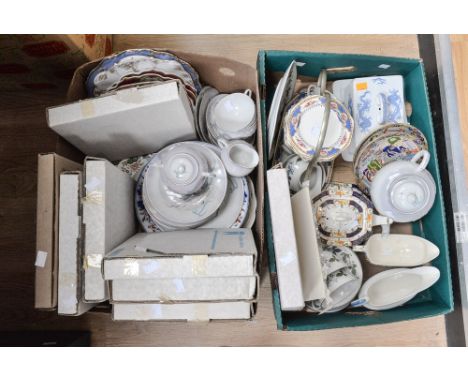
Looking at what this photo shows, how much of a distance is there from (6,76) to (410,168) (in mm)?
1038

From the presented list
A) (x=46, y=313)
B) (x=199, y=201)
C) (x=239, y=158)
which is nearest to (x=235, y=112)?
(x=239, y=158)

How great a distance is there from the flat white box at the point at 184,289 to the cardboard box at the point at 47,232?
140 millimetres

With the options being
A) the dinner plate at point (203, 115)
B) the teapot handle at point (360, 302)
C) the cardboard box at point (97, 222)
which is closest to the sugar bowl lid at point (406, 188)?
the teapot handle at point (360, 302)

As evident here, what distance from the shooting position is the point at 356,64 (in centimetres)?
99

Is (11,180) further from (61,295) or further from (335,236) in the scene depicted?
(335,236)

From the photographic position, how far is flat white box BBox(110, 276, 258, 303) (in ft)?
2.16

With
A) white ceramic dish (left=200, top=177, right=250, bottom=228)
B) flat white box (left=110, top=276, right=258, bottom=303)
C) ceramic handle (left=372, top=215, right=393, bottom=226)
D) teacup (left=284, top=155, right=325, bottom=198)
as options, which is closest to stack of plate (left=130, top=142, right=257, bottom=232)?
white ceramic dish (left=200, top=177, right=250, bottom=228)

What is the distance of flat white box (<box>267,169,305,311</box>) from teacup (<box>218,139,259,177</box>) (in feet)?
0.38

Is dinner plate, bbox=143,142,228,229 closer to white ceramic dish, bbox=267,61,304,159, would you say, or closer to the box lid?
the box lid

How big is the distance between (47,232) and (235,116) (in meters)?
0.47

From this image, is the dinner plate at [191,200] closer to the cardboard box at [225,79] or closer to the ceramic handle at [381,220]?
the cardboard box at [225,79]

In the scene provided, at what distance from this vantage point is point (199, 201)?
2.78 feet

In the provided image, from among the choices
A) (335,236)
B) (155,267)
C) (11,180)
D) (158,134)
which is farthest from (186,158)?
(11,180)

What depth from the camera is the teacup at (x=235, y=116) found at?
2.98 ft
